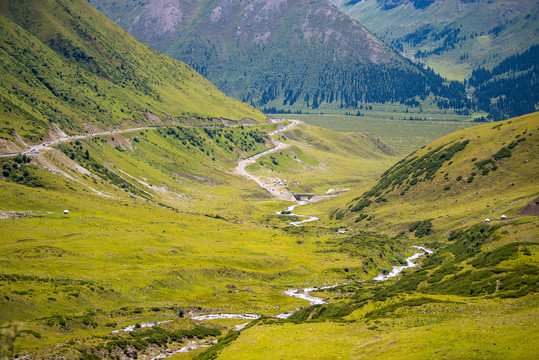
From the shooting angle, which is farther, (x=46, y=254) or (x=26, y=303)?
(x=46, y=254)

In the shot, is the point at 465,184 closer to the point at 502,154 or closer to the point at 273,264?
the point at 502,154

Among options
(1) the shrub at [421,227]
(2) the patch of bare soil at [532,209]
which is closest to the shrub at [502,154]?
(1) the shrub at [421,227]

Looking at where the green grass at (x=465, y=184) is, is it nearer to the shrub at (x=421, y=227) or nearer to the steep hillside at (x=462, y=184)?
the steep hillside at (x=462, y=184)

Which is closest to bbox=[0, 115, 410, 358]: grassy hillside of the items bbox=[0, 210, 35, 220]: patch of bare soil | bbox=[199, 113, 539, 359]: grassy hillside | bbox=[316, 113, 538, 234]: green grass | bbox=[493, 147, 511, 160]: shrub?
bbox=[0, 210, 35, 220]: patch of bare soil

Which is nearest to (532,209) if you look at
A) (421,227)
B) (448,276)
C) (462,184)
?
(421,227)

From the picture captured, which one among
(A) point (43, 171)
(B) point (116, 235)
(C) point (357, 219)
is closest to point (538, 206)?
(C) point (357, 219)

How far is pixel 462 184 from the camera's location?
147250 millimetres

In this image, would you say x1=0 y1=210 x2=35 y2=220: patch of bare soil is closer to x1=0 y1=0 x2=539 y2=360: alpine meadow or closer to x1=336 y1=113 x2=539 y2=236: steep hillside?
x1=0 y1=0 x2=539 y2=360: alpine meadow

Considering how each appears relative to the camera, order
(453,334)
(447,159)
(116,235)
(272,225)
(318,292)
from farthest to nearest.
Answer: (272,225) → (447,159) → (116,235) → (318,292) → (453,334)

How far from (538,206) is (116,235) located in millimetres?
101184

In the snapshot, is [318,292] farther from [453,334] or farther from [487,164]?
[487,164]

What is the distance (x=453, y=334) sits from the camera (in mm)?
42188

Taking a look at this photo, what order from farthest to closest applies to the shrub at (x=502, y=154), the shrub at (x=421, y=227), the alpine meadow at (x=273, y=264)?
the shrub at (x=502, y=154) → the shrub at (x=421, y=227) → the alpine meadow at (x=273, y=264)

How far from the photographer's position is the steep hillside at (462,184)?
423 ft
